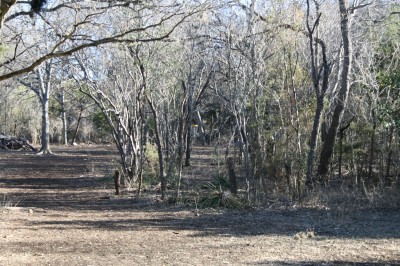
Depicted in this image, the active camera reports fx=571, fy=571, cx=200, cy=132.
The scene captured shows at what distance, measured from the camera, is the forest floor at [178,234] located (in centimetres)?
817

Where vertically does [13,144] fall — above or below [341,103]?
below

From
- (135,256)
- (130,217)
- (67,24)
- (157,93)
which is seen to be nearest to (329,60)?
(157,93)

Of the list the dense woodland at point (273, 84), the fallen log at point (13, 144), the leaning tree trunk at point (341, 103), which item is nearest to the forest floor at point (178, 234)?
the dense woodland at point (273, 84)

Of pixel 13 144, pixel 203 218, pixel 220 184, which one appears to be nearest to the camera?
pixel 203 218

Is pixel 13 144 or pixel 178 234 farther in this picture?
pixel 13 144

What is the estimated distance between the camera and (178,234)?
10.5 meters

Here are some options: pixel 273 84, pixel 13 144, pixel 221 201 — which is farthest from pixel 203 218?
pixel 13 144

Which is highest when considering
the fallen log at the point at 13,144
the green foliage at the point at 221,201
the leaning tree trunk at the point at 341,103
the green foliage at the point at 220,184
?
the leaning tree trunk at the point at 341,103

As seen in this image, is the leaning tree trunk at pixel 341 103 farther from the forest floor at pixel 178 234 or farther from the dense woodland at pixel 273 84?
the forest floor at pixel 178 234

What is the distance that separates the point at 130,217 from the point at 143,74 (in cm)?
367

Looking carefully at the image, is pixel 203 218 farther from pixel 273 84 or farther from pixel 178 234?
pixel 273 84

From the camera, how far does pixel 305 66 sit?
Answer: 18109 mm

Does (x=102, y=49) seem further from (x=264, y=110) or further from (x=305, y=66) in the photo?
(x=305, y=66)

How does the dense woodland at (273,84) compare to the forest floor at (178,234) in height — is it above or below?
above
